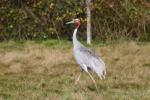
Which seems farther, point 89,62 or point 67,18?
point 67,18

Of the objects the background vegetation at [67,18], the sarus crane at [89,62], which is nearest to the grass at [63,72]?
the sarus crane at [89,62]

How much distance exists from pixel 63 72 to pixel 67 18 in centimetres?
468

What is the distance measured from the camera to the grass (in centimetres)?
863

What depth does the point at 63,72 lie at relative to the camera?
35.3 feet

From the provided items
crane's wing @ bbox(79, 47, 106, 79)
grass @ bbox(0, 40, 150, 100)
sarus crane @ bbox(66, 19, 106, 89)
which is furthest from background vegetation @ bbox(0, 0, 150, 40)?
crane's wing @ bbox(79, 47, 106, 79)

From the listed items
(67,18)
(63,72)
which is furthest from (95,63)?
(67,18)

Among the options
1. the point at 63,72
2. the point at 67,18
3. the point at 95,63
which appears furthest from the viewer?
the point at 67,18

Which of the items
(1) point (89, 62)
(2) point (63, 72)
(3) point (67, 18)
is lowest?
(3) point (67, 18)

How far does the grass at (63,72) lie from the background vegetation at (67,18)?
831 millimetres

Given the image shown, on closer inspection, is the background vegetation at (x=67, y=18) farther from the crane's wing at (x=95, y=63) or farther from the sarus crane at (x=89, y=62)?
the crane's wing at (x=95, y=63)

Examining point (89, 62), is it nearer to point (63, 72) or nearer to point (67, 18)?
point (63, 72)

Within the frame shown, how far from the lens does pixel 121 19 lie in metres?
15.2

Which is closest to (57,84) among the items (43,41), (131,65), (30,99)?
(30,99)

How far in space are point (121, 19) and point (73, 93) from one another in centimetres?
694
